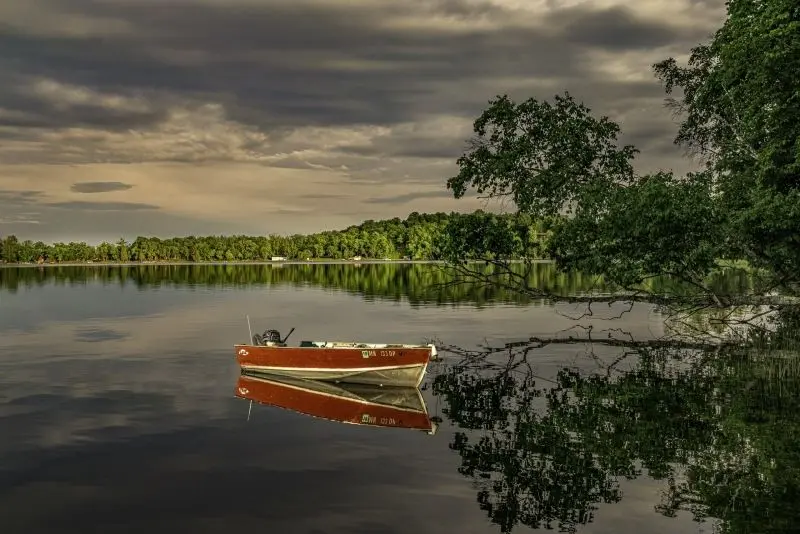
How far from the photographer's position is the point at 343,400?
31000 millimetres

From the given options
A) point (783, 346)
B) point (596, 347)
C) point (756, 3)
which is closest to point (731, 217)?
point (756, 3)

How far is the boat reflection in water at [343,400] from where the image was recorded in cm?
2708

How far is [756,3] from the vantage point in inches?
990

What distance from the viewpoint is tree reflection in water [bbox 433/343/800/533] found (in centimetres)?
1672

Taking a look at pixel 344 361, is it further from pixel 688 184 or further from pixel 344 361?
pixel 688 184

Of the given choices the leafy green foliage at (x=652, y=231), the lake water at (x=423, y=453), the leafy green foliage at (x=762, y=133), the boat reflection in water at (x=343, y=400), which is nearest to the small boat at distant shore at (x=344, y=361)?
the boat reflection in water at (x=343, y=400)

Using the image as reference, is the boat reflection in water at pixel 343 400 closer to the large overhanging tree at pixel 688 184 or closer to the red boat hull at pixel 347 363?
the red boat hull at pixel 347 363

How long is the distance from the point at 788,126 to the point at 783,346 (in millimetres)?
13494

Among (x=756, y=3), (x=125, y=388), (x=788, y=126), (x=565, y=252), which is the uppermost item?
(x=756, y=3)

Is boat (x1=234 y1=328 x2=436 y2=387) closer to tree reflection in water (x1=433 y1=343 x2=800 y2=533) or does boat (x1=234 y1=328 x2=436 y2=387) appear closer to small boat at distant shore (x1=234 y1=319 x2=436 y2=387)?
small boat at distant shore (x1=234 y1=319 x2=436 y2=387)

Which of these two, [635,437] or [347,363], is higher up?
[347,363]

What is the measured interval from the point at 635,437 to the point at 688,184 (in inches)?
459

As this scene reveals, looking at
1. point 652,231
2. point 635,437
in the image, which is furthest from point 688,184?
point 635,437

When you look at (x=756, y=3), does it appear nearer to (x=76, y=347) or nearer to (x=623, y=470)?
(x=623, y=470)
